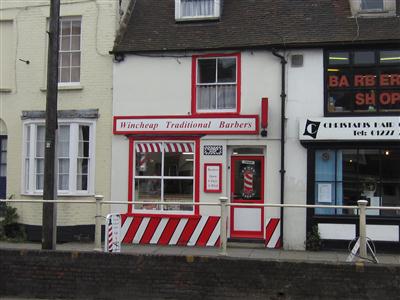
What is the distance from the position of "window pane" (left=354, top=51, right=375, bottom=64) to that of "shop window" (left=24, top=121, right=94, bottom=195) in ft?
22.5

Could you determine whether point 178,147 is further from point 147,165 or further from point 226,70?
point 226,70

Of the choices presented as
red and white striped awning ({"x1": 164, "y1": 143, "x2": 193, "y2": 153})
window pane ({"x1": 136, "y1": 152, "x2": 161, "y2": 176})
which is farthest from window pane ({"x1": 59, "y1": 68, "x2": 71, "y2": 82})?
red and white striped awning ({"x1": 164, "y1": 143, "x2": 193, "y2": 153})

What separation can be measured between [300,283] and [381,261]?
1408 mm

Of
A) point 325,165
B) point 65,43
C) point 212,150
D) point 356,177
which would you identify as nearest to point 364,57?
point 325,165

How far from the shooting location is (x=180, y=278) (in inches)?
342

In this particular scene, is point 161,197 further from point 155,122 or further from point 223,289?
point 223,289

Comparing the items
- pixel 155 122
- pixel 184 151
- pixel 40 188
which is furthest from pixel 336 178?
pixel 40 188

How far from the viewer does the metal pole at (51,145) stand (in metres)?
10.0

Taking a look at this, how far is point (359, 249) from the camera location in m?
8.50

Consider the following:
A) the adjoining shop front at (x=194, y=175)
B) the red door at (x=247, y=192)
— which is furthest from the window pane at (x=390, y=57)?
the red door at (x=247, y=192)

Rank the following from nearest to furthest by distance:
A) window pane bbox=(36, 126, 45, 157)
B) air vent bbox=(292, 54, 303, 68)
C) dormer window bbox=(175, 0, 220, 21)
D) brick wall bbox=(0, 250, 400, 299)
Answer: brick wall bbox=(0, 250, 400, 299), air vent bbox=(292, 54, 303, 68), dormer window bbox=(175, 0, 220, 21), window pane bbox=(36, 126, 45, 157)

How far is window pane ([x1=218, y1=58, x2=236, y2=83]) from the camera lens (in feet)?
45.1

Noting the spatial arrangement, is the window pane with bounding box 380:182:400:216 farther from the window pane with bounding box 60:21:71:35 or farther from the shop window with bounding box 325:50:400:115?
the window pane with bounding box 60:21:71:35

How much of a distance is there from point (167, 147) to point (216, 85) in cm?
200
